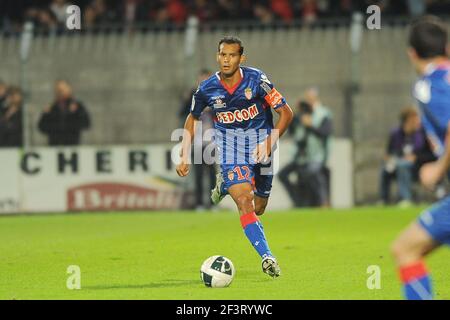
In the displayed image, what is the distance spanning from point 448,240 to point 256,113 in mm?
4354

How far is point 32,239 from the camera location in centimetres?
1529

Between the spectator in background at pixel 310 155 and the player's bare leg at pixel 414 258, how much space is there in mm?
13002

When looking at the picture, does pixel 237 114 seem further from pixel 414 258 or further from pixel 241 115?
pixel 414 258

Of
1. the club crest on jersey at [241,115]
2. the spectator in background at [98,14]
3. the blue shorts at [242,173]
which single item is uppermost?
the spectator in background at [98,14]

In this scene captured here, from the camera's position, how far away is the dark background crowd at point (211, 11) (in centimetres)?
2155

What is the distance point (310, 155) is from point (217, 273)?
34.7 ft

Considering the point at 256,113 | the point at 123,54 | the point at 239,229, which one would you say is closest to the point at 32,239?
the point at 239,229

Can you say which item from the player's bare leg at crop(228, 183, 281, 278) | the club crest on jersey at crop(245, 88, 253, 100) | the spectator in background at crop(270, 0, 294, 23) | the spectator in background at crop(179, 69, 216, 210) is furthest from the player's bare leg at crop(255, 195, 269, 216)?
the spectator in background at crop(270, 0, 294, 23)

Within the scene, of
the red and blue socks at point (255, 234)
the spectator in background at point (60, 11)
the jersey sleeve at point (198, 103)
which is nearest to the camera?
the red and blue socks at point (255, 234)

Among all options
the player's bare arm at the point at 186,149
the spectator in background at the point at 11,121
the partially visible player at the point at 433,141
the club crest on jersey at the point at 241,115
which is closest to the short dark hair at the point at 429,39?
the partially visible player at the point at 433,141

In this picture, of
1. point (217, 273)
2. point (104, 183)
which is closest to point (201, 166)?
point (104, 183)

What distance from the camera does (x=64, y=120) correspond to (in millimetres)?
20453

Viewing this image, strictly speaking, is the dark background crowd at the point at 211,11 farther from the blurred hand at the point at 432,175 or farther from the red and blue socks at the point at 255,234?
the blurred hand at the point at 432,175

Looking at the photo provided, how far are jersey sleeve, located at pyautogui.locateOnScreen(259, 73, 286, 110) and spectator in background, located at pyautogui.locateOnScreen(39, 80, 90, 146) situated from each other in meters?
9.52
